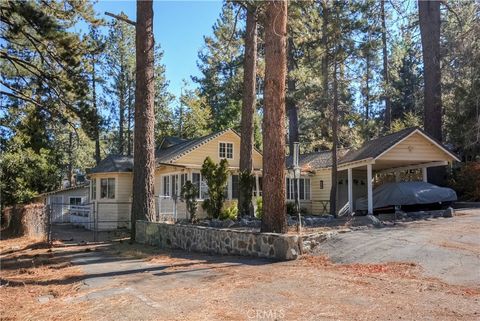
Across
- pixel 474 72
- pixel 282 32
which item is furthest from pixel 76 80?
pixel 474 72

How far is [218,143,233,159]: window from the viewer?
25.0m

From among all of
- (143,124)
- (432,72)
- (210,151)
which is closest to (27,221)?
(210,151)

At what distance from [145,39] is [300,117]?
2718cm

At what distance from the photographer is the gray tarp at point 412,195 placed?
17.8 meters

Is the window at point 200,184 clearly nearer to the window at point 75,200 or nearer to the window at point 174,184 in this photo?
the window at point 174,184

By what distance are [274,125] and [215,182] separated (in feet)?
29.3

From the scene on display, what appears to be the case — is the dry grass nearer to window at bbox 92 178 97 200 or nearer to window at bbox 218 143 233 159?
window at bbox 92 178 97 200

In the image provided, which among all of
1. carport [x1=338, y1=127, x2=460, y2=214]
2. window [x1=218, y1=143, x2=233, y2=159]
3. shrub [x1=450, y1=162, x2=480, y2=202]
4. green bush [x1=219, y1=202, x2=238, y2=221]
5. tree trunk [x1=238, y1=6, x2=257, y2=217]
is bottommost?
green bush [x1=219, y1=202, x2=238, y2=221]

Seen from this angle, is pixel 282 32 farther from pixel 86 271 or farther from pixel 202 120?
pixel 202 120

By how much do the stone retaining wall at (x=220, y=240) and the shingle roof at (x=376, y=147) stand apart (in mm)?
9265

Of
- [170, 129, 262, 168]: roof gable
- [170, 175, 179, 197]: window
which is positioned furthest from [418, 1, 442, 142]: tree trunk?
[170, 175, 179, 197]: window

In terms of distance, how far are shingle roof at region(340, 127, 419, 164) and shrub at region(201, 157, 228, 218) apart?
19.6ft

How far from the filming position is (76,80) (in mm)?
18000

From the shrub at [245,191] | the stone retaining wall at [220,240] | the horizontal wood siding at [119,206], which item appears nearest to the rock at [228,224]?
the shrub at [245,191]
